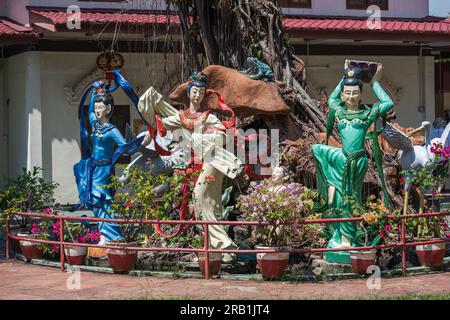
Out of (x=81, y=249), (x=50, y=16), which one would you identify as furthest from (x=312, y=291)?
(x=50, y=16)

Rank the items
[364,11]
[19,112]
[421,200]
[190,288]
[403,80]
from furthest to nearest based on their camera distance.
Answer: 1. [364,11]
2. [403,80]
3. [19,112]
4. [421,200]
5. [190,288]

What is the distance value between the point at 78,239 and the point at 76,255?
0.32 metres

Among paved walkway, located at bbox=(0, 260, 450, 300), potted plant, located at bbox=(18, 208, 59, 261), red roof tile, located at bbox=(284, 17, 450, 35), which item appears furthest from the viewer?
red roof tile, located at bbox=(284, 17, 450, 35)

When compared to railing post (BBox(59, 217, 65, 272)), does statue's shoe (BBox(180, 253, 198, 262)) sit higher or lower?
lower

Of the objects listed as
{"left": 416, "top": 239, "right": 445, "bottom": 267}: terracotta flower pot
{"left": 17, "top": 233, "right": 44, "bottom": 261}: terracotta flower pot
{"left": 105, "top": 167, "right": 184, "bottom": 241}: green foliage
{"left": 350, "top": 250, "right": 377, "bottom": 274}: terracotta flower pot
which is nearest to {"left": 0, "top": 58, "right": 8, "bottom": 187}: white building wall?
{"left": 17, "top": 233, "right": 44, "bottom": 261}: terracotta flower pot

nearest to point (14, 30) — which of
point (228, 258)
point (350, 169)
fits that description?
point (228, 258)

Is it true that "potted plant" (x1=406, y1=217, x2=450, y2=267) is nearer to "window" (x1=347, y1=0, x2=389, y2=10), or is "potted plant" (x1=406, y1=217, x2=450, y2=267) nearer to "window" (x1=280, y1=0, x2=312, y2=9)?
"window" (x1=280, y1=0, x2=312, y2=9)

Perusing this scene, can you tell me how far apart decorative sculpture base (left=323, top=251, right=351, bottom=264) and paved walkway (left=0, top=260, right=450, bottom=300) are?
56cm

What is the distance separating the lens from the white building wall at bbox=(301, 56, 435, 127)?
759 inches

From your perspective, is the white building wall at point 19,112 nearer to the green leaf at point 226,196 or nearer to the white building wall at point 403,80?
the white building wall at point 403,80

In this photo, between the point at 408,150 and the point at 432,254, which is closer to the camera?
the point at 432,254

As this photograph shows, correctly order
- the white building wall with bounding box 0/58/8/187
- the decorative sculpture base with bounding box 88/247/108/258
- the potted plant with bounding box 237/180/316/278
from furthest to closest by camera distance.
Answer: the white building wall with bounding box 0/58/8/187 → the decorative sculpture base with bounding box 88/247/108/258 → the potted plant with bounding box 237/180/316/278

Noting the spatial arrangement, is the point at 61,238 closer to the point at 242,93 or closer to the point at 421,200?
the point at 242,93

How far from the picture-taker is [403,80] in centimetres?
1992
